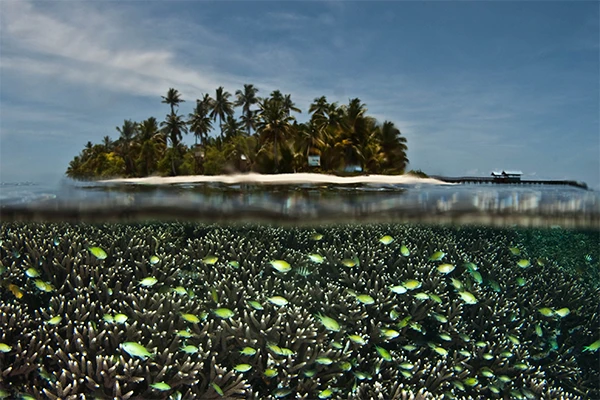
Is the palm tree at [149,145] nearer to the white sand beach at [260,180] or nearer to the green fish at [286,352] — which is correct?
the white sand beach at [260,180]

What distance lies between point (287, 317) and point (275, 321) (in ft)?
1.19

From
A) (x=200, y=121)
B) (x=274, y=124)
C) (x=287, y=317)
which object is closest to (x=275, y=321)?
(x=287, y=317)

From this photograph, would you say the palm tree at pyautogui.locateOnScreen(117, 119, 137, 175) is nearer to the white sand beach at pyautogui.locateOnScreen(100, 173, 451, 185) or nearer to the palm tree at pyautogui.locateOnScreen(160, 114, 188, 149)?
the palm tree at pyautogui.locateOnScreen(160, 114, 188, 149)

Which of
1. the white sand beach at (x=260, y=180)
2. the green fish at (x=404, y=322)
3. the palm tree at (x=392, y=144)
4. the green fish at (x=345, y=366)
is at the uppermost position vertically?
the palm tree at (x=392, y=144)

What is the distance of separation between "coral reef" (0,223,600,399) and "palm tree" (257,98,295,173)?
3515 cm

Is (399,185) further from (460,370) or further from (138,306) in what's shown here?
(138,306)

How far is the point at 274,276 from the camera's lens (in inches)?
279

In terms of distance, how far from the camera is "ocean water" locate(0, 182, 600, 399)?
17.7ft

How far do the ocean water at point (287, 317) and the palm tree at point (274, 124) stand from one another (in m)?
34.4

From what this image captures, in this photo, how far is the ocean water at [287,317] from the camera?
5.39m

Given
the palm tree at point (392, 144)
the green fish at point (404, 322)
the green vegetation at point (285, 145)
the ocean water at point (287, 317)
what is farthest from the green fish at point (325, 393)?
the palm tree at point (392, 144)

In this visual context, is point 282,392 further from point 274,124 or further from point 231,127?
point 231,127

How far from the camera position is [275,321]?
5.91 metres

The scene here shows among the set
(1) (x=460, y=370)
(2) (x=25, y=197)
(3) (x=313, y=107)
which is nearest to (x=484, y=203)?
(1) (x=460, y=370)
